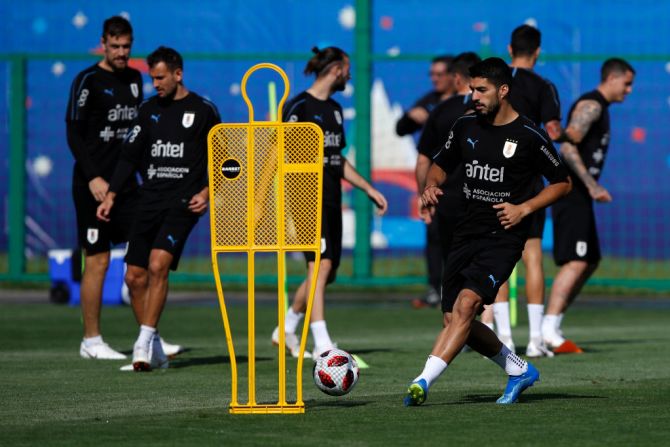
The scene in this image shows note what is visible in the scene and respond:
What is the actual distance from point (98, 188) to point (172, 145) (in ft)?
3.23

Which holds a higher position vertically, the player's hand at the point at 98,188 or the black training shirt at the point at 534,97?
the black training shirt at the point at 534,97

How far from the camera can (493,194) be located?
28.7ft

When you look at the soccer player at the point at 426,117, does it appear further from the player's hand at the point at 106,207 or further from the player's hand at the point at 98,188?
the player's hand at the point at 106,207

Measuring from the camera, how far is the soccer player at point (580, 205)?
12.3m

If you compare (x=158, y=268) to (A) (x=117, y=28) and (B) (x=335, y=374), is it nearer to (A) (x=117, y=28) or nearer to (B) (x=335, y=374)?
(A) (x=117, y=28)

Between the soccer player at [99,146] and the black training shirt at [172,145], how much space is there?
724mm

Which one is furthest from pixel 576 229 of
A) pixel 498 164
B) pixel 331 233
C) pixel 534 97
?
pixel 498 164

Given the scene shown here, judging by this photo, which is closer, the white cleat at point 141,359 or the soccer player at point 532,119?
the white cleat at point 141,359

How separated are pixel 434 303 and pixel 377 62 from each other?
4018mm

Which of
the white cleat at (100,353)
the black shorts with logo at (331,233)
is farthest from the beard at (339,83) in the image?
the white cleat at (100,353)

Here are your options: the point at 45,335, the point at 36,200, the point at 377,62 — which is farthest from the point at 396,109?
the point at 45,335

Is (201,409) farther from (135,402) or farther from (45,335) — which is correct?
(45,335)

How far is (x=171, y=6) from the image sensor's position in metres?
20.9

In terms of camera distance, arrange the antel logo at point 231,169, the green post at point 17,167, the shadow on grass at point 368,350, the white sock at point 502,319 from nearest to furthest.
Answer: the antel logo at point 231,169
the white sock at point 502,319
the shadow on grass at point 368,350
the green post at point 17,167
